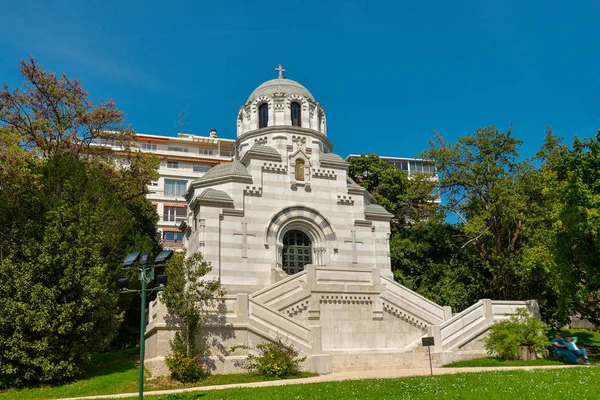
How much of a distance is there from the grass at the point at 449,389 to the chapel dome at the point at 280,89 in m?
21.0

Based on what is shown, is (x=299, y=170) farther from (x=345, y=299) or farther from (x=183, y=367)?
(x=183, y=367)

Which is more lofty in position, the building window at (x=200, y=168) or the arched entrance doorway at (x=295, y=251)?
the building window at (x=200, y=168)

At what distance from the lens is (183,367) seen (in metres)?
18.6

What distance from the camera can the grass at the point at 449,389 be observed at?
1334 cm

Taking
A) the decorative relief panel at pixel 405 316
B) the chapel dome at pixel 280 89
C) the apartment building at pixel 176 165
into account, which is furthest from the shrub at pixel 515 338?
the apartment building at pixel 176 165

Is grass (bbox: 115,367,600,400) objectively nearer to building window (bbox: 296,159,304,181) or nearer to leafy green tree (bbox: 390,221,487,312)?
leafy green tree (bbox: 390,221,487,312)

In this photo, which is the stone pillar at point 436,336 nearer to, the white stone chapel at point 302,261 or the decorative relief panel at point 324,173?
the white stone chapel at point 302,261

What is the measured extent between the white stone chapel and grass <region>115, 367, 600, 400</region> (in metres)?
4.84

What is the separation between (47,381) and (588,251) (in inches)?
879

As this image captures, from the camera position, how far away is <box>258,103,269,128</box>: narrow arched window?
3309cm

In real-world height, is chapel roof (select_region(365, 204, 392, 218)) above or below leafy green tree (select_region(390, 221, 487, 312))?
Answer: above

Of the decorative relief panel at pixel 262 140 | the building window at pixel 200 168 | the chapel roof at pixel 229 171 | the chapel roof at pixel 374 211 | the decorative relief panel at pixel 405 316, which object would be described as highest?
the building window at pixel 200 168

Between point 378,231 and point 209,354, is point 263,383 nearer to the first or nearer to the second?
point 209,354

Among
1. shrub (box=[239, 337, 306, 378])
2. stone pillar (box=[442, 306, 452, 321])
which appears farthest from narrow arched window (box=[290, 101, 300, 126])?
shrub (box=[239, 337, 306, 378])
